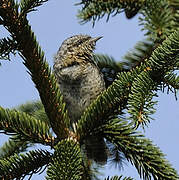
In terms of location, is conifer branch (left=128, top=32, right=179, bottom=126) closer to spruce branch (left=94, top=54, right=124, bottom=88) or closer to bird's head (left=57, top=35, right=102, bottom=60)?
spruce branch (left=94, top=54, right=124, bottom=88)

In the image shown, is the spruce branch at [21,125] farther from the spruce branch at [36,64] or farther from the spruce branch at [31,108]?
the spruce branch at [31,108]

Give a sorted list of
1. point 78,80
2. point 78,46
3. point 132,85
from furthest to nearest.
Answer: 1. point 78,46
2. point 78,80
3. point 132,85

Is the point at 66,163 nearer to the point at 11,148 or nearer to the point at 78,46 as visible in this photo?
the point at 11,148

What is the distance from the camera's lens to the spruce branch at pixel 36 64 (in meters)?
1.68

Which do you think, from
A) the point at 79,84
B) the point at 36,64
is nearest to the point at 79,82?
the point at 79,84

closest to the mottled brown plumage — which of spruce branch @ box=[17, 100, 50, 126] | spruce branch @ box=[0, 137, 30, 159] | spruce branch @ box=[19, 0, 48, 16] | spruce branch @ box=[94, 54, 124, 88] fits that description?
spruce branch @ box=[94, 54, 124, 88]

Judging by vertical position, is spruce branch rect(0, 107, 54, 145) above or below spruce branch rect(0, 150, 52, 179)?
above

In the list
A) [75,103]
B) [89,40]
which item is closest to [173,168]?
[75,103]

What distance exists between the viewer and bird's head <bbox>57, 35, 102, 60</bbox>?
3.63m

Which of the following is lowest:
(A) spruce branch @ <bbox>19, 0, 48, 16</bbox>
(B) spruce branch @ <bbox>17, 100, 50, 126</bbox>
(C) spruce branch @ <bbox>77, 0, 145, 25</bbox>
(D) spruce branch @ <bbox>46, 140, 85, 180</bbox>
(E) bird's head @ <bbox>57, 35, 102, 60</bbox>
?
(D) spruce branch @ <bbox>46, 140, 85, 180</bbox>

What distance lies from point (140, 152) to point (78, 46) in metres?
2.13

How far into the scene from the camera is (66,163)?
1.65 meters

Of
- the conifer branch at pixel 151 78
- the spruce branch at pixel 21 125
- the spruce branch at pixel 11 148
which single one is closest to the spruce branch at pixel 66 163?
the spruce branch at pixel 21 125

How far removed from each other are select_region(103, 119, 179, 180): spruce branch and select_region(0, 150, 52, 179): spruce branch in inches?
13.4
